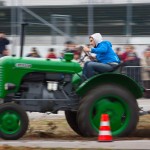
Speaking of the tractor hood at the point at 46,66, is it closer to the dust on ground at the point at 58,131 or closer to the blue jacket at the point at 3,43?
the dust on ground at the point at 58,131

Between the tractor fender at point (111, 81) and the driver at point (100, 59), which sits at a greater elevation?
the driver at point (100, 59)

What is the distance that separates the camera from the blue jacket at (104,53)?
33.9 feet

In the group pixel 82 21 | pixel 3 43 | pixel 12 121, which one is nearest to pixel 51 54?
pixel 3 43

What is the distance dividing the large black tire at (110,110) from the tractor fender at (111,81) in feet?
0.23

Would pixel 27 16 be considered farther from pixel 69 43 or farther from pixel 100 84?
pixel 100 84

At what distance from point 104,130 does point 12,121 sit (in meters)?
1.55

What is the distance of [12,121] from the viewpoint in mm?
9922

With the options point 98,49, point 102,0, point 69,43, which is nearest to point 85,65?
point 98,49

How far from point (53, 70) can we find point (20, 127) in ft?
3.74

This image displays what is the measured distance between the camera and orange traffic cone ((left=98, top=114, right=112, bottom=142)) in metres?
9.32

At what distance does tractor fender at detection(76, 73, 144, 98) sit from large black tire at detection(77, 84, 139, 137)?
7cm

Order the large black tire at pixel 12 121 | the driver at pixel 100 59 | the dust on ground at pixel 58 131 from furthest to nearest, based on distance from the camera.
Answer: the dust on ground at pixel 58 131 → the driver at pixel 100 59 → the large black tire at pixel 12 121

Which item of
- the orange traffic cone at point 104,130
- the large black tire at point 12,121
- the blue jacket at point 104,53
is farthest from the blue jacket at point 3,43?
the orange traffic cone at point 104,130

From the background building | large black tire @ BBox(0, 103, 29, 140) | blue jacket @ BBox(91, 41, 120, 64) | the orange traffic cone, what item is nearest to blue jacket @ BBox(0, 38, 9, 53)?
the background building
